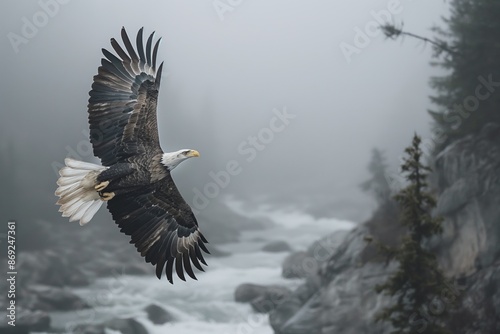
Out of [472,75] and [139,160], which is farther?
[472,75]

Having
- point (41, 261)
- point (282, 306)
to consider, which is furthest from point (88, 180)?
point (41, 261)

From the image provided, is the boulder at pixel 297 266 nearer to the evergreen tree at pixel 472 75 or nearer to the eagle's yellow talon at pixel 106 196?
the evergreen tree at pixel 472 75

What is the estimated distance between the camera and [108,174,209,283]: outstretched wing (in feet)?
Result: 42.5

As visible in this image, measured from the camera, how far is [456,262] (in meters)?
28.5

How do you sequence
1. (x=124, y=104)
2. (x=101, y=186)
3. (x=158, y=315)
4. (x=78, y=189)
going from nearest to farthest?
(x=101, y=186) < (x=78, y=189) < (x=124, y=104) < (x=158, y=315)

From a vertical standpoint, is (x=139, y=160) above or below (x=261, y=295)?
above

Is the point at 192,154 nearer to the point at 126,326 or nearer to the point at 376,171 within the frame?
the point at 126,326

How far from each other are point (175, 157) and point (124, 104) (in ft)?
6.57

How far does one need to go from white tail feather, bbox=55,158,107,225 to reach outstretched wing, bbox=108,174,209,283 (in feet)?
2.05

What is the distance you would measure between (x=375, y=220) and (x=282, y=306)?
6.65 metres

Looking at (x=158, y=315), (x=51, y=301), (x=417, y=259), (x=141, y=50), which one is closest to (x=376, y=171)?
(x=158, y=315)

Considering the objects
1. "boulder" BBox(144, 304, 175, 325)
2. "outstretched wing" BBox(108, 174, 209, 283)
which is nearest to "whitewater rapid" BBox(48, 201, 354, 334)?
"boulder" BBox(144, 304, 175, 325)

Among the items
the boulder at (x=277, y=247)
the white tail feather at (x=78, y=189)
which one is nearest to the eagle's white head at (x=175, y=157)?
the white tail feather at (x=78, y=189)

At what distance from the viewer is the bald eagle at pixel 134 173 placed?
1229 centimetres
